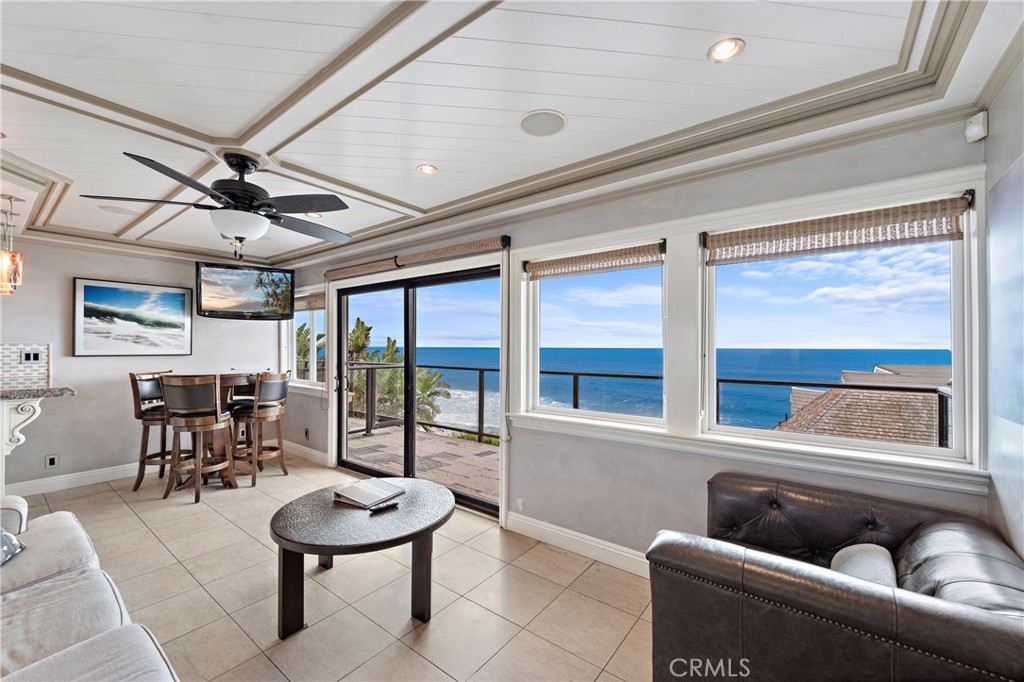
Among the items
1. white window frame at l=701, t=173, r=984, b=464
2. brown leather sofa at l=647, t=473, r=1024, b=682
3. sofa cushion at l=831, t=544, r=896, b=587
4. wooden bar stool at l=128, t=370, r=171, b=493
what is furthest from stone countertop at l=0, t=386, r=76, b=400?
white window frame at l=701, t=173, r=984, b=464

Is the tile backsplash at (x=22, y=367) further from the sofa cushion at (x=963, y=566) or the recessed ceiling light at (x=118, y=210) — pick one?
the sofa cushion at (x=963, y=566)

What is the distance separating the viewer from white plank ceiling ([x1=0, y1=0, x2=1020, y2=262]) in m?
1.33

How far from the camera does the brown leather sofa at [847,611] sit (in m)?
0.96

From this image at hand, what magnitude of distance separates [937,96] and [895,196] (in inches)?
15.4

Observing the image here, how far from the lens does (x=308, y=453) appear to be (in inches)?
197

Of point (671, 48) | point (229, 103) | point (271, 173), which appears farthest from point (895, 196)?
point (271, 173)

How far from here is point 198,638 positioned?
78.2 inches

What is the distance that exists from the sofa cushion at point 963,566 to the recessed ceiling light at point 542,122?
212 cm

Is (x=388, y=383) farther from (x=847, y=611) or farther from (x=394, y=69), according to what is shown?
(x=847, y=611)

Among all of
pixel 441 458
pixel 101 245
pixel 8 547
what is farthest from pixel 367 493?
pixel 101 245

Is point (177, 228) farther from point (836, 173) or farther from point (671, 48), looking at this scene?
point (836, 173)

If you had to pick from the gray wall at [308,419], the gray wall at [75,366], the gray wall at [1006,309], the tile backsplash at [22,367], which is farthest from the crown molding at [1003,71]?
the tile backsplash at [22,367]

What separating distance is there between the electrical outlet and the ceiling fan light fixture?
3.33 meters

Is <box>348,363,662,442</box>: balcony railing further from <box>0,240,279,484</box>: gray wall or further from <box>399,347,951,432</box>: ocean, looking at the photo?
<box>0,240,279,484</box>: gray wall
